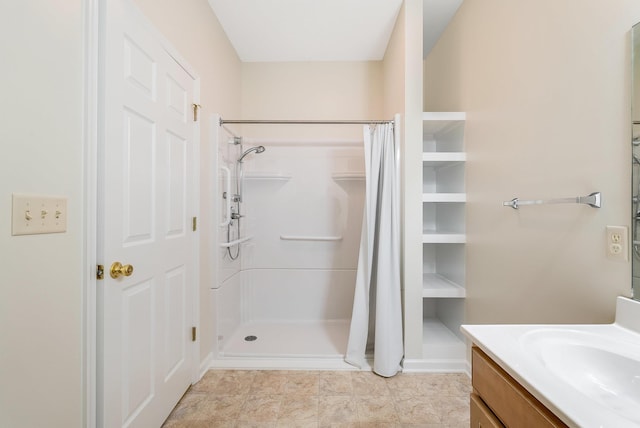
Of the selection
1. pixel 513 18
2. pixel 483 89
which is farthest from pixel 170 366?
pixel 513 18

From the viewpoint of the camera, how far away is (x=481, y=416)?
832 millimetres

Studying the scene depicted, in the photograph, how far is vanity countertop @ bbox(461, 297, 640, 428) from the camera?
0.62 m

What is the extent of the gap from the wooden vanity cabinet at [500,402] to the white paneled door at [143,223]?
1341mm

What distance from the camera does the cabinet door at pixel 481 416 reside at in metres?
0.77

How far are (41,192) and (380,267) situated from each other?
181cm

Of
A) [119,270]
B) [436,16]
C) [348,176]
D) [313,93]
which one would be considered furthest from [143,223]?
[436,16]

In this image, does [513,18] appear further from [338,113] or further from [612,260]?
[338,113]

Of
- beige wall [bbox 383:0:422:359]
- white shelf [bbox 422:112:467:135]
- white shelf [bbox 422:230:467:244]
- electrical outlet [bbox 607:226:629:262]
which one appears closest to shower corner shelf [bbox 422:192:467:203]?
beige wall [bbox 383:0:422:359]

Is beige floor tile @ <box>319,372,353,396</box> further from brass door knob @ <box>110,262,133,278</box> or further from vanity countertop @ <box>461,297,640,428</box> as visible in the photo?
brass door knob @ <box>110,262,133,278</box>

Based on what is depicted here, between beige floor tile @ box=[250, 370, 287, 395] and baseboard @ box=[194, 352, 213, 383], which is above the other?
baseboard @ box=[194, 352, 213, 383]

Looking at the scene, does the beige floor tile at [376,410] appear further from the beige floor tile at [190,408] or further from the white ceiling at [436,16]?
the white ceiling at [436,16]

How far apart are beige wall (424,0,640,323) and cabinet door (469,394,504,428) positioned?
25.6 inches

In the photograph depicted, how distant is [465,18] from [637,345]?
2.26 metres

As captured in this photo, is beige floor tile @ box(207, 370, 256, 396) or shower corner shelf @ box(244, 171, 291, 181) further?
shower corner shelf @ box(244, 171, 291, 181)
